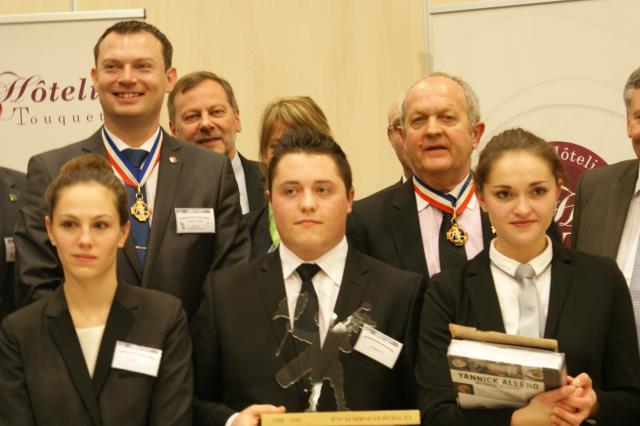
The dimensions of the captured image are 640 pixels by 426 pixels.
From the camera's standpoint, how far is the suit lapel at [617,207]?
3.58 meters

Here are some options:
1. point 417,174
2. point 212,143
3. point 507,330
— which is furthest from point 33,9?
point 507,330

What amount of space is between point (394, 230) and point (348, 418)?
1.13 m

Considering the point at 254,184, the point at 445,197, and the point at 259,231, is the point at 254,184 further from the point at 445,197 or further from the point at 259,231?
the point at 445,197

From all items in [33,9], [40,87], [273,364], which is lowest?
[273,364]

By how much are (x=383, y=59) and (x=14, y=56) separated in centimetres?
224

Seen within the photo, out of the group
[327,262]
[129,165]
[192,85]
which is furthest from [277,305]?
[192,85]

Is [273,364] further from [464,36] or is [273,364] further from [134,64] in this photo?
[464,36]

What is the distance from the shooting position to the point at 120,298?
10.2 feet

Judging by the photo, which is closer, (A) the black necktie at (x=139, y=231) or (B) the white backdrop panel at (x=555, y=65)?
(A) the black necktie at (x=139, y=231)

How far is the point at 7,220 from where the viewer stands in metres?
3.86

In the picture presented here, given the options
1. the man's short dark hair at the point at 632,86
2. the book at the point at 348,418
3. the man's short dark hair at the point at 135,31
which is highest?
the man's short dark hair at the point at 135,31

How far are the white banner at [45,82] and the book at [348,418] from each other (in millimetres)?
3100

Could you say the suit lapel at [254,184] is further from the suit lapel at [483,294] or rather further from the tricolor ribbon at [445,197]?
the suit lapel at [483,294]

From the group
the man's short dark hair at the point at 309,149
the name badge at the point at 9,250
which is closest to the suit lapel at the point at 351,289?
the man's short dark hair at the point at 309,149
